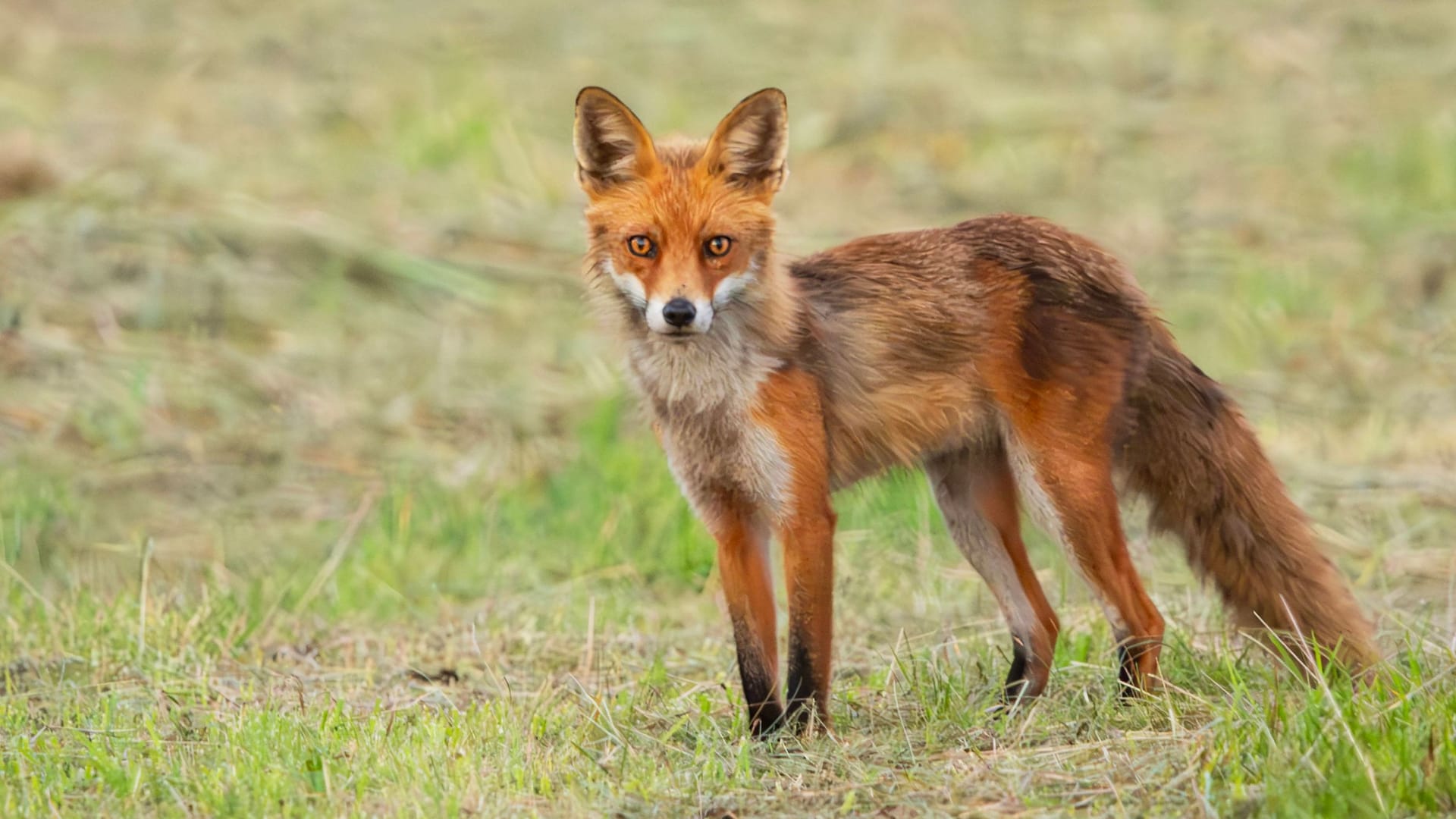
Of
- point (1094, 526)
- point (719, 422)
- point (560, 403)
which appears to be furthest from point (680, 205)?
point (560, 403)

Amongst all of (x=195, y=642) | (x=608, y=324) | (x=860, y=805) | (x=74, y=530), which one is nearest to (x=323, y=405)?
(x=74, y=530)

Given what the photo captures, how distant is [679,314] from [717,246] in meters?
0.31

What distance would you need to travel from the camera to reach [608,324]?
4.95 metres

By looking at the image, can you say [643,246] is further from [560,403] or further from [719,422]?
[560,403]

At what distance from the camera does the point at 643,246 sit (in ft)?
15.0

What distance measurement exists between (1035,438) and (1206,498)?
594 mm

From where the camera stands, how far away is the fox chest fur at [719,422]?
4699mm

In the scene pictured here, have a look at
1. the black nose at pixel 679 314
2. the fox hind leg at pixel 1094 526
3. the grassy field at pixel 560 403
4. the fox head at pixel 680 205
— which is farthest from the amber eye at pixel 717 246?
the grassy field at pixel 560 403

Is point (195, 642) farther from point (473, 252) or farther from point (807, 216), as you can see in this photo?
point (807, 216)

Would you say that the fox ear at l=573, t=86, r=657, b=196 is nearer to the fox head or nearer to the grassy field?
the fox head

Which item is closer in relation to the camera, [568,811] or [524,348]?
[568,811]

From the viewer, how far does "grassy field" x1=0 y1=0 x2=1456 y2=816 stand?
4.20m

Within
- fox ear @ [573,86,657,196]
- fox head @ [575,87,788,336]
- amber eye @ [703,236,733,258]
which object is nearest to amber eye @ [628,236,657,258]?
fox head @ [575,87,788,336]

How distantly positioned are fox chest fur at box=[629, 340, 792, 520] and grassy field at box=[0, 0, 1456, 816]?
2.30 ft
